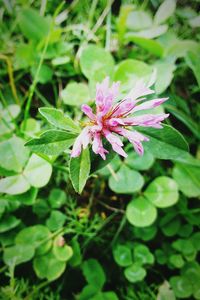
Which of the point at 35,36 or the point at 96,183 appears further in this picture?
the point at 35,36

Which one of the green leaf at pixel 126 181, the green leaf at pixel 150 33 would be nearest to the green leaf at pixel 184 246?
the green leaf at pixel 126 181

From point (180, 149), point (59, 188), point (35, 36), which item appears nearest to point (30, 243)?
point (59, 188)

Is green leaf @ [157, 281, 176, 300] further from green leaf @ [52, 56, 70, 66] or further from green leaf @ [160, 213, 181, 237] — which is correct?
green leaf @ [52, 56, 70, 66]

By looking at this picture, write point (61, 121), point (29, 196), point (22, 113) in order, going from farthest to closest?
point (22, 113), point (29, 196), point (61, 121)

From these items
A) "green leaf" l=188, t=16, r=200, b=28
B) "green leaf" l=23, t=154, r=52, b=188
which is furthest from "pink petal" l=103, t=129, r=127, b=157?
"green leaf" l=188, t=16, r=200, b=28

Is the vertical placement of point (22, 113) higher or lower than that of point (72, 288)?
higher

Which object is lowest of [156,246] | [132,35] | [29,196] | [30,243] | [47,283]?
[156,246]

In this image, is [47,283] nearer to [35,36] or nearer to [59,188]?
[59,188]
